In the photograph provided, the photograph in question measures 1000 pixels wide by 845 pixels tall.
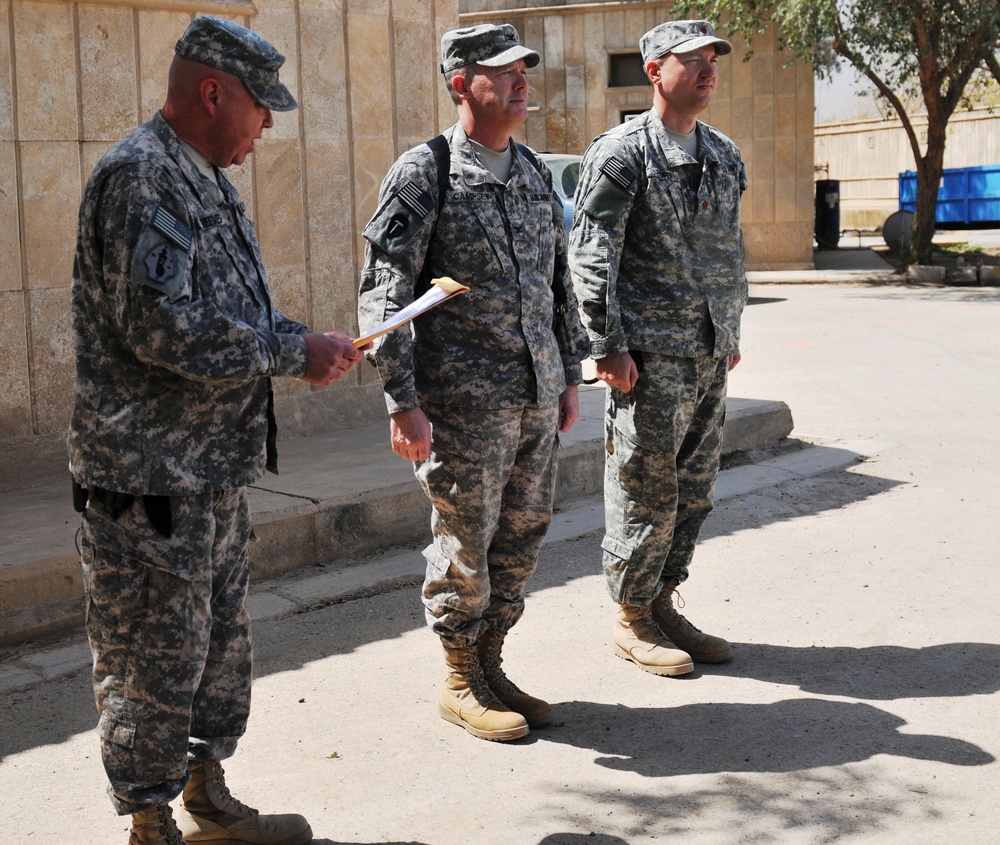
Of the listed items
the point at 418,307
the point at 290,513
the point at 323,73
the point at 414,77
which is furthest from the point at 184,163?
the point at 414,77

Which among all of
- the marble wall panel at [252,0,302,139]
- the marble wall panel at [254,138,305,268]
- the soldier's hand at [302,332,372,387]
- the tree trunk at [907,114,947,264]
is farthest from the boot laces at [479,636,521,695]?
the tree trunk at [907,114,947,264]

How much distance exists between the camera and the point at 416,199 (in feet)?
12.6

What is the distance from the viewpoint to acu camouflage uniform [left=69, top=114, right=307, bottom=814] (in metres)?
2.81

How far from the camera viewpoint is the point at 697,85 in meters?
4.46

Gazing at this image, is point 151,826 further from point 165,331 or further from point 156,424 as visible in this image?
point 165,331

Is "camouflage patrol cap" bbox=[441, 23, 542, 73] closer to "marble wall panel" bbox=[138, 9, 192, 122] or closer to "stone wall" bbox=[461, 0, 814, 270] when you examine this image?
"marble wall panel" bbox=[138, 9, 192, 122]

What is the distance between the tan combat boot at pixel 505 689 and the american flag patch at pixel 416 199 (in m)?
1.39

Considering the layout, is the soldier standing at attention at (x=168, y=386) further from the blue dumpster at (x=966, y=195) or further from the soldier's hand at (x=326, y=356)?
the blue dumpster at (x=966, y=195)

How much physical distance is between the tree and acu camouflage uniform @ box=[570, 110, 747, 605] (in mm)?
15781

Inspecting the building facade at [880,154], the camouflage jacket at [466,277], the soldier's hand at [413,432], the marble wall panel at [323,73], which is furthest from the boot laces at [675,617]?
the building facade at [880,154]

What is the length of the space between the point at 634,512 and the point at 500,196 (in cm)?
130

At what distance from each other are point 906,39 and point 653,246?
18118mm

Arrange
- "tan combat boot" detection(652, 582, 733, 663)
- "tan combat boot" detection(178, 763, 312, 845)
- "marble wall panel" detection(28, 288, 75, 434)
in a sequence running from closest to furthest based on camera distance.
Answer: "tan combat boot" detection(178, 763, 312, 845) < "tan combat boot" detection(652, 582, 733, 663) < "marble wall panel" detection(28, 288, 75, 434)

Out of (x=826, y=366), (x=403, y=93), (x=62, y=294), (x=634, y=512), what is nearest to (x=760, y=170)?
(x=826, y=366)
